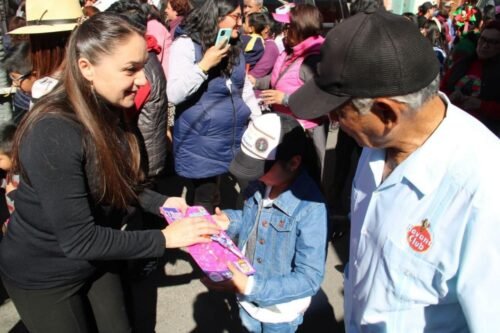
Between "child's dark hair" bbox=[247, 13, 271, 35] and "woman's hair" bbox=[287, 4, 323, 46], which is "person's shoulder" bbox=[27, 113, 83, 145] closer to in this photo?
"woman's hair" bbox=[287, 4, 323, 46]

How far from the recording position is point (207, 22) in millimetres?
3039

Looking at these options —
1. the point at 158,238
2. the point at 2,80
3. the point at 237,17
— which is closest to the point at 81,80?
the point at 158,238

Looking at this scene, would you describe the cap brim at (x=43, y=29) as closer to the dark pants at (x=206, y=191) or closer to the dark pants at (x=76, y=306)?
the dark pants at (x=76, y=306)

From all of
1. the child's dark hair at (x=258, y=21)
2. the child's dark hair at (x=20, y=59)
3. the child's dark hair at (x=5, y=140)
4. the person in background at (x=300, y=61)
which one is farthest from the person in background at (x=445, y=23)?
the child's dark hair at (x=5, y=140)

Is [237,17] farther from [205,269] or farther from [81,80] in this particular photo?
Result: [205,269]

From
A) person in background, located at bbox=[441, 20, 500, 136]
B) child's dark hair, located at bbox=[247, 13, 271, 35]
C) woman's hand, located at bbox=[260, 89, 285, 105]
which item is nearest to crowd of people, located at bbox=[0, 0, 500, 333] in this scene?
woman's hand, located at bbox=[260, 89, 285, 105]

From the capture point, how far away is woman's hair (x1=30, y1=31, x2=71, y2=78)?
2.12 m

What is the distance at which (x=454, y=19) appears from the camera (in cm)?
1138

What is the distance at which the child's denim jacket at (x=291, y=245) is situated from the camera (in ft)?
5.75

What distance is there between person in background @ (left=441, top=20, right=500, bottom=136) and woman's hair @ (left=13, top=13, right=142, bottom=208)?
3.21 metres

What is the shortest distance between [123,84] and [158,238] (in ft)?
2.07

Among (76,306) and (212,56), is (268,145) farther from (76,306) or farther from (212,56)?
(212,56)

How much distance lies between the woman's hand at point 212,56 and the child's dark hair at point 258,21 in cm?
304

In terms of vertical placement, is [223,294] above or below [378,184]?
below
